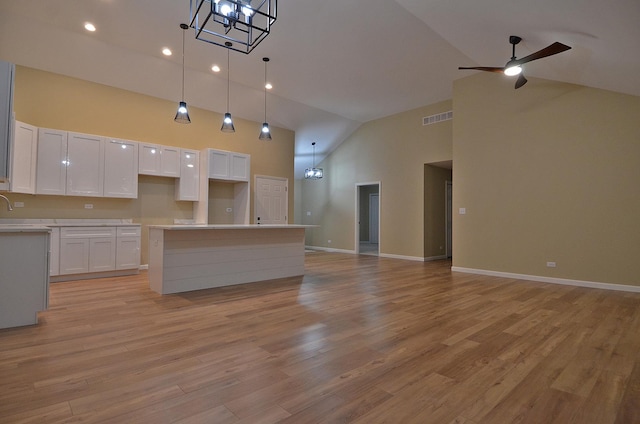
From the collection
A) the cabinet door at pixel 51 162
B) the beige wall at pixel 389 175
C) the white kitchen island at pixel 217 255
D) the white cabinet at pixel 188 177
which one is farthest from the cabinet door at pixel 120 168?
the beige wall at pixel 389 175

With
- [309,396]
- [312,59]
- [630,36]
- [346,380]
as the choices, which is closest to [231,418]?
[309,396]

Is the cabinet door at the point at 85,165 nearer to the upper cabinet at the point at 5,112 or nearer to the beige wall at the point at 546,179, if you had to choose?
the upper cabinet at the point at 5,112

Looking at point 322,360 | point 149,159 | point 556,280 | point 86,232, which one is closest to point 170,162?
point 149,159

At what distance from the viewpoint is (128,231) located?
5.73 meters

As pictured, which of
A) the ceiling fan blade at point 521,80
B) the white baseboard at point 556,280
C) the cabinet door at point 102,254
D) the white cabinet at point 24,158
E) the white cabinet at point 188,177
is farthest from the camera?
the white cabinet at point 188,177

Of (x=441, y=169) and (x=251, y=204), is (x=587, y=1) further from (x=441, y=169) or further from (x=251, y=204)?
(x=251, y=204)

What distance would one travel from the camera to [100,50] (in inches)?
211

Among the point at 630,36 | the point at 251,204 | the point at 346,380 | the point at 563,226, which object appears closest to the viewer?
the point at 346,380

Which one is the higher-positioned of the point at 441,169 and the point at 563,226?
the point at 441,169

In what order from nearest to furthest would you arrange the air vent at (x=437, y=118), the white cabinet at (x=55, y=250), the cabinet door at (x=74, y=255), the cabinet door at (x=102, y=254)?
1. the white cabinet at (x=55, y=250)
2. the cabinet door at (x=74, y=255)
3. the cabinet door at (x=102, y=254)
4. the air vent at (x=437, y=118)

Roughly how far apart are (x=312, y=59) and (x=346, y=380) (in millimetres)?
5419

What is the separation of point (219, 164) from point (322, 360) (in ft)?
18.2

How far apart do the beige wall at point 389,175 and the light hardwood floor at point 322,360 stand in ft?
13.6

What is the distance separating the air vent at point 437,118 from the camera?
7466 millimetres
